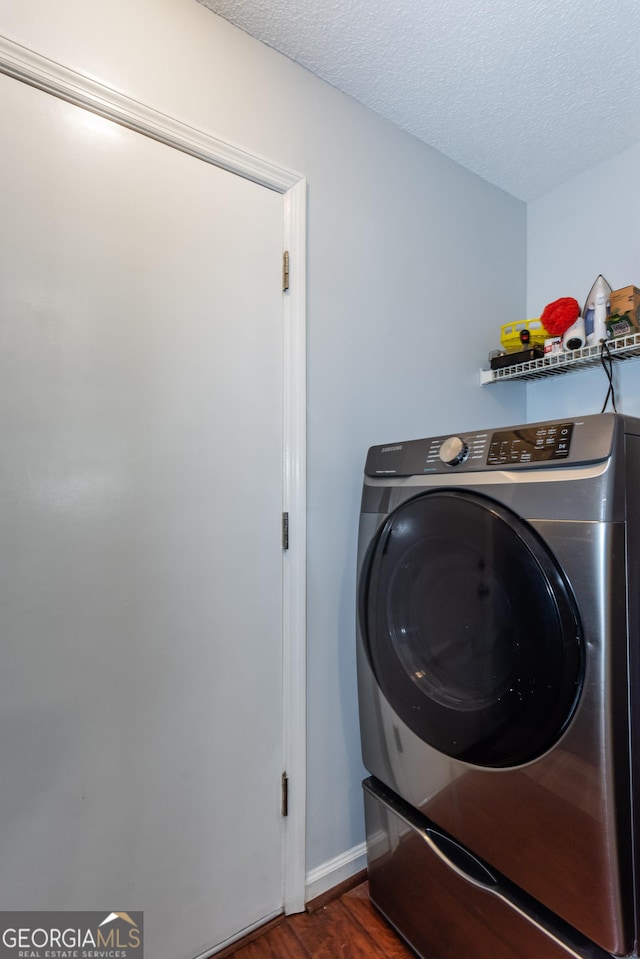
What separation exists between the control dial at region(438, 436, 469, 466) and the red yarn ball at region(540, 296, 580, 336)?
951 millimetres

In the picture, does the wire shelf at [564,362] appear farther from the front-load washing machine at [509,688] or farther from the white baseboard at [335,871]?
the white baseboard at [335,871]

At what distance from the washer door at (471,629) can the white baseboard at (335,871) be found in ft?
1.95

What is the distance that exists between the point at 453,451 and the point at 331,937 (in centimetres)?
128

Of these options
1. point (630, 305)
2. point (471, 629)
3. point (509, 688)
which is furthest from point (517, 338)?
point (509, 688)

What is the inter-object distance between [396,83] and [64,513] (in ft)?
5.19

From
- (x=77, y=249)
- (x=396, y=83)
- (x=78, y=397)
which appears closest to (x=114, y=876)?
(x=78, y=397)

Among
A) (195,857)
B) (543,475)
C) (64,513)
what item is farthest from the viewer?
(195,857)

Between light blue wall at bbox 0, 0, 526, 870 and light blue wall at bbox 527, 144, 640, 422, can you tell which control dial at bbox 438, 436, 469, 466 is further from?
light blue wall at bbox 527, 144, 640, 422

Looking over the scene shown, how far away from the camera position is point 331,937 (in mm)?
1181

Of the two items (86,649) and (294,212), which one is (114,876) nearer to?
(86,649)

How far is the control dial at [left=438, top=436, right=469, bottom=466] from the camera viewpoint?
101 centimetres

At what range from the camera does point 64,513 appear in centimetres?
98
